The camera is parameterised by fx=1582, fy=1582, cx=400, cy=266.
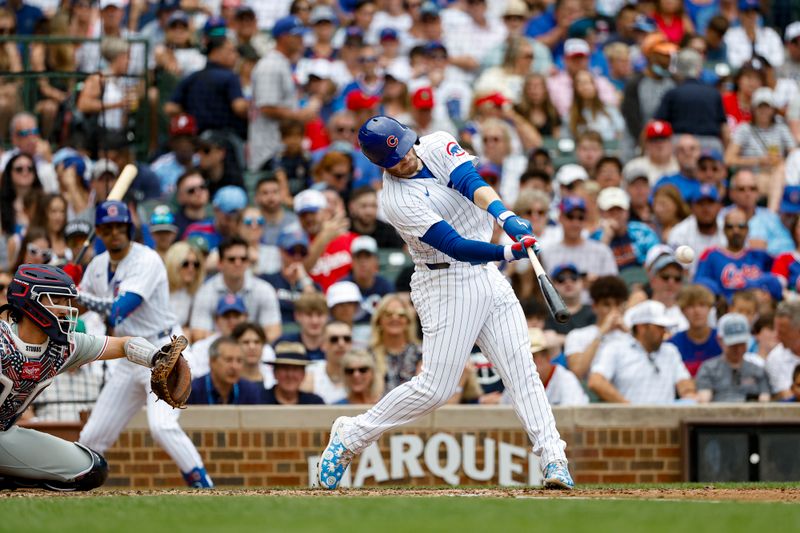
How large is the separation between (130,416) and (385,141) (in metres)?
3.33

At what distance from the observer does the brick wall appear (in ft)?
35.8

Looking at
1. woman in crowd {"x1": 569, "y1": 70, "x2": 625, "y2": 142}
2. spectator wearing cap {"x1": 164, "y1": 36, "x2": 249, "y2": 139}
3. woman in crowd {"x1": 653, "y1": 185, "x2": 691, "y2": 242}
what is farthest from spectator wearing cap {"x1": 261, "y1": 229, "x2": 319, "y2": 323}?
woman in crowd {"x1": 569, "y1": 70, "x2": 625, "y2": 142}

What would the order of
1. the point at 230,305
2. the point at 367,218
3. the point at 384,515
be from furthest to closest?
the point at 367,218 → the point at 230,305 → the point at 384,515

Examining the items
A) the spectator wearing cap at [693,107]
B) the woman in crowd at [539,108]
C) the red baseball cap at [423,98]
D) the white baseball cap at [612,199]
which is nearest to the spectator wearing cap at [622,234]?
the white baseball cap at [612,199]

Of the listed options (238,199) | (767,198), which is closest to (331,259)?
(238,199)

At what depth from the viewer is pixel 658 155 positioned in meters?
14.2

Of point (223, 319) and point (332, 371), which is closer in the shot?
point (332, 371)

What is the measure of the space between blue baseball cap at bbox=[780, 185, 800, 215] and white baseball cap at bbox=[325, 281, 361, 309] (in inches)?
163

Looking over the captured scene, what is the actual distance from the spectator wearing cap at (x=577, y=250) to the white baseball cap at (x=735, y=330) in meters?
1.54

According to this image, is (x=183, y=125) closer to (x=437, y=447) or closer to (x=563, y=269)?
(x=563, y=269)

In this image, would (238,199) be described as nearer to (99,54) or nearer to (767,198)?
(99,54)

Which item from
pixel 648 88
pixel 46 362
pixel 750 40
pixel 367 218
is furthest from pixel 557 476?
pixel 750 40

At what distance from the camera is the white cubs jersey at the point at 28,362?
786cm

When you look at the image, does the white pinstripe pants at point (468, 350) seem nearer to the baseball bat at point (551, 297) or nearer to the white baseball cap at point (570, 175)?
the baseball bat at point (551, 297)
